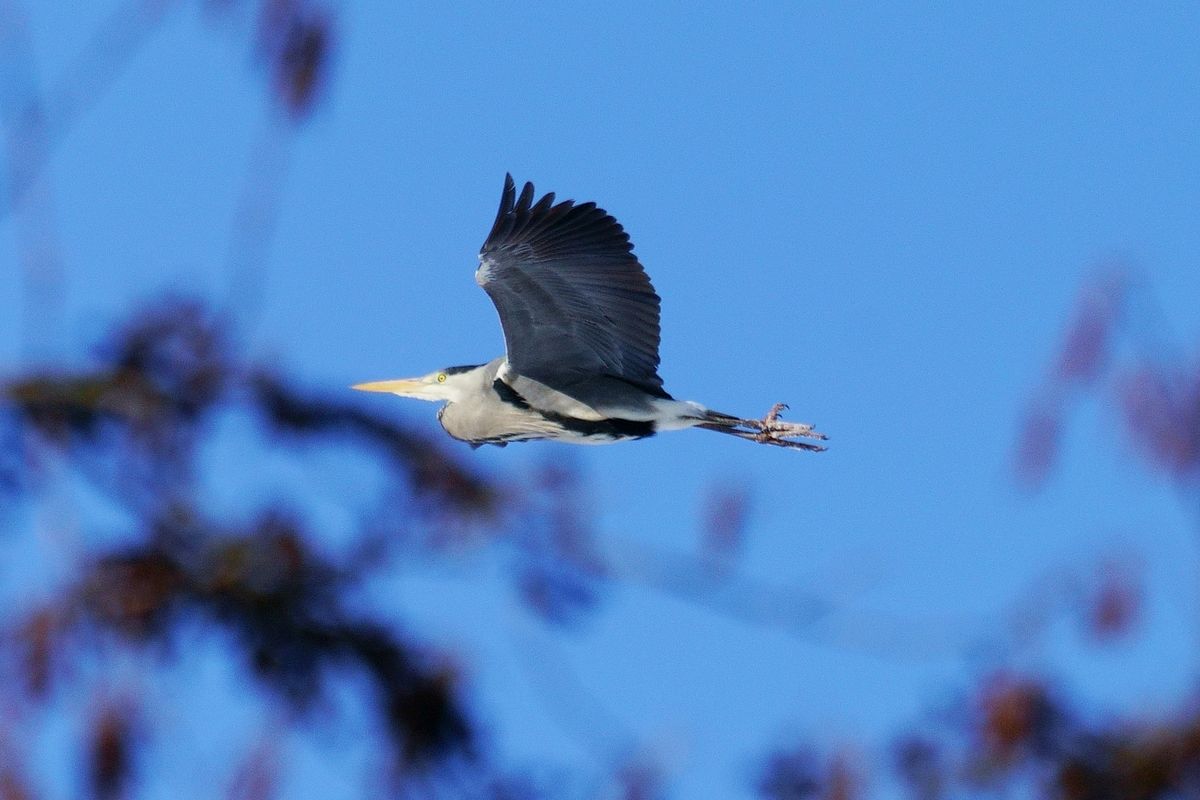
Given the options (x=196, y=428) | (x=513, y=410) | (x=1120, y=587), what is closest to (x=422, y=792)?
(x=196, y=428)

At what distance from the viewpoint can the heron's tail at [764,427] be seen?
18.4ft

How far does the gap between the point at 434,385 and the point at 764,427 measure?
61.1 inches

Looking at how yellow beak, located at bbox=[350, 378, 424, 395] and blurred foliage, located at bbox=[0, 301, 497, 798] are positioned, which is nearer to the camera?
blurred foliage, located at bbox=[0, 301, 497, 798]

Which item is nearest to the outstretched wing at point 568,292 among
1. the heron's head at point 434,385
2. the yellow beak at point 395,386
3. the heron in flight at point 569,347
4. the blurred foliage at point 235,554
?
the heron in flight at point 569,347

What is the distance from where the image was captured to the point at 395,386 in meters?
6.60

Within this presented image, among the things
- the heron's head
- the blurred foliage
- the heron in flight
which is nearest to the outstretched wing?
the heron in flight

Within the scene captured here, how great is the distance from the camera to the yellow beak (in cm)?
648

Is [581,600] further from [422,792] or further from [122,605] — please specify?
[122,605]

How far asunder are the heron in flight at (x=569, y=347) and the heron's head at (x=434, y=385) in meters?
0.02

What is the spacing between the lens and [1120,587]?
2.66 meters

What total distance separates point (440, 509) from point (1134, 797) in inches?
72.4

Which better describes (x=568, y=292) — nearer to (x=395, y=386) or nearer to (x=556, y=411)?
(x=556, y=411)

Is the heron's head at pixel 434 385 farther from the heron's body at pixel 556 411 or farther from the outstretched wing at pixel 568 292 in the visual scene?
the outstretched wing at pixel 568 292

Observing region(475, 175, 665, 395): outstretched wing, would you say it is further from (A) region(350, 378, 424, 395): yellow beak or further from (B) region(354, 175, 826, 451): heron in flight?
(A) region(350, 378, 424, 395): yellow beak
